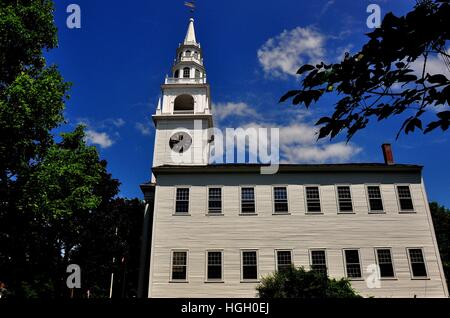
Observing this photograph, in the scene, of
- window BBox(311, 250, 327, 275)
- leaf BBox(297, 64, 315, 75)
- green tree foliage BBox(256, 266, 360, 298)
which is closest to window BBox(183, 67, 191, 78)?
window BBox(311, 250, 327, 275)

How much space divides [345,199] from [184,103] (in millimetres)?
25122

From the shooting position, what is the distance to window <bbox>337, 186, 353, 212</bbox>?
23.3 meters

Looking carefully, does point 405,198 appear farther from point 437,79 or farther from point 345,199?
point 437,79

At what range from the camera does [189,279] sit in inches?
852

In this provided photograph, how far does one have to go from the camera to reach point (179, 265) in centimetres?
2198

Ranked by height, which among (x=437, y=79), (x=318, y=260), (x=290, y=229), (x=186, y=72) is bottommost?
(x=437, y=79)

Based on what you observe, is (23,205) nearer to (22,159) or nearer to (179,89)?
(22,159)

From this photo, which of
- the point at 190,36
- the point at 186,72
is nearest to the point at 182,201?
the point at 186,72

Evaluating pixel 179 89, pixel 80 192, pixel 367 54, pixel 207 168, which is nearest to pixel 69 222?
pixel 80 192

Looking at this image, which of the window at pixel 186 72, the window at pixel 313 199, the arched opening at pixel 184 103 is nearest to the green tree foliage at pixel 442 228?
the window at pixel 313 199

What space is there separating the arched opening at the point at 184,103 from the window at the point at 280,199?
2078 cm

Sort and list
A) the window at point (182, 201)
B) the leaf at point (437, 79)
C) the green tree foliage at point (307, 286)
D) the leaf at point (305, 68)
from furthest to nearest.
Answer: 1. the window at point (182, 201)
2. the green tree foliage at point (307, 286)
3. the leaf at point (305, 68)
4. the leaf at point (437, 79)

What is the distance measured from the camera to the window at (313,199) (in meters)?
23.3

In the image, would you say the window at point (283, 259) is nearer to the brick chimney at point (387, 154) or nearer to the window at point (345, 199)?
the window at point (345, 199)
